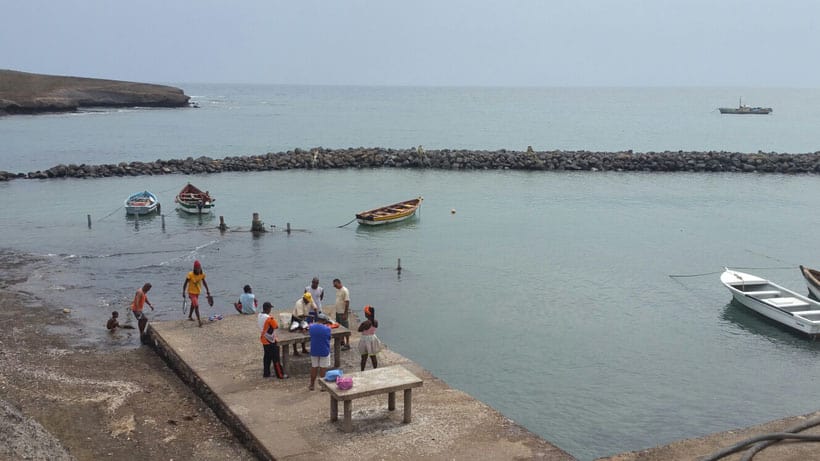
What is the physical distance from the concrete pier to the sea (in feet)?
10.5

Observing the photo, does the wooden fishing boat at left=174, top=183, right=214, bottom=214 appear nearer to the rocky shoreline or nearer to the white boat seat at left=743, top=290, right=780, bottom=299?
the rocky shoreline

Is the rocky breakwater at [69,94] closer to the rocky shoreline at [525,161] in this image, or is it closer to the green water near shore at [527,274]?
the rocky shoreline at [525,161]

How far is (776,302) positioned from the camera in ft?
77.5

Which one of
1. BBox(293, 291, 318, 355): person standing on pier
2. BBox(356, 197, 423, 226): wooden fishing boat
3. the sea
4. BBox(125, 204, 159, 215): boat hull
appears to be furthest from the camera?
BBox(125, 204, 159, 215): boat hull

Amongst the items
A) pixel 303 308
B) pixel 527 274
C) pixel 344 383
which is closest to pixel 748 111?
pixel 527 274

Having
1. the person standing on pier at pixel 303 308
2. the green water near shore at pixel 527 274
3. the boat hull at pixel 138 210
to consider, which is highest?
the person standing on pier at pixel 303 308

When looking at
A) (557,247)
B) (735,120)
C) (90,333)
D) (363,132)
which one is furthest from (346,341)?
(735,120)

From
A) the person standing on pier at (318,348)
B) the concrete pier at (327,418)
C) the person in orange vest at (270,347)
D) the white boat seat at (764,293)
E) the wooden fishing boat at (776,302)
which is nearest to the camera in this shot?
the concrete pier at (327,418)

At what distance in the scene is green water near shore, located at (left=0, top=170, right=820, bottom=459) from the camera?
17.8 meters

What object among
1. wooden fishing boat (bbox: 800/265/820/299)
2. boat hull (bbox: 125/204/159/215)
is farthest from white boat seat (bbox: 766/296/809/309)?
boat hull (bbox: 125/204/159/215)

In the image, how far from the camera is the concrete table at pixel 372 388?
1152 centimetres

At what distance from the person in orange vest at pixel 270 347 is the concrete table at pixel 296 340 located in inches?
4.8

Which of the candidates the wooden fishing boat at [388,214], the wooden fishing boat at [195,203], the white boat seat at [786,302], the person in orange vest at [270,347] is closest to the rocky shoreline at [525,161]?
the wooden fishing boat at [195,203]

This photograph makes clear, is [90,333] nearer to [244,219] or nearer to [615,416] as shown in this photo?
[615,416]
